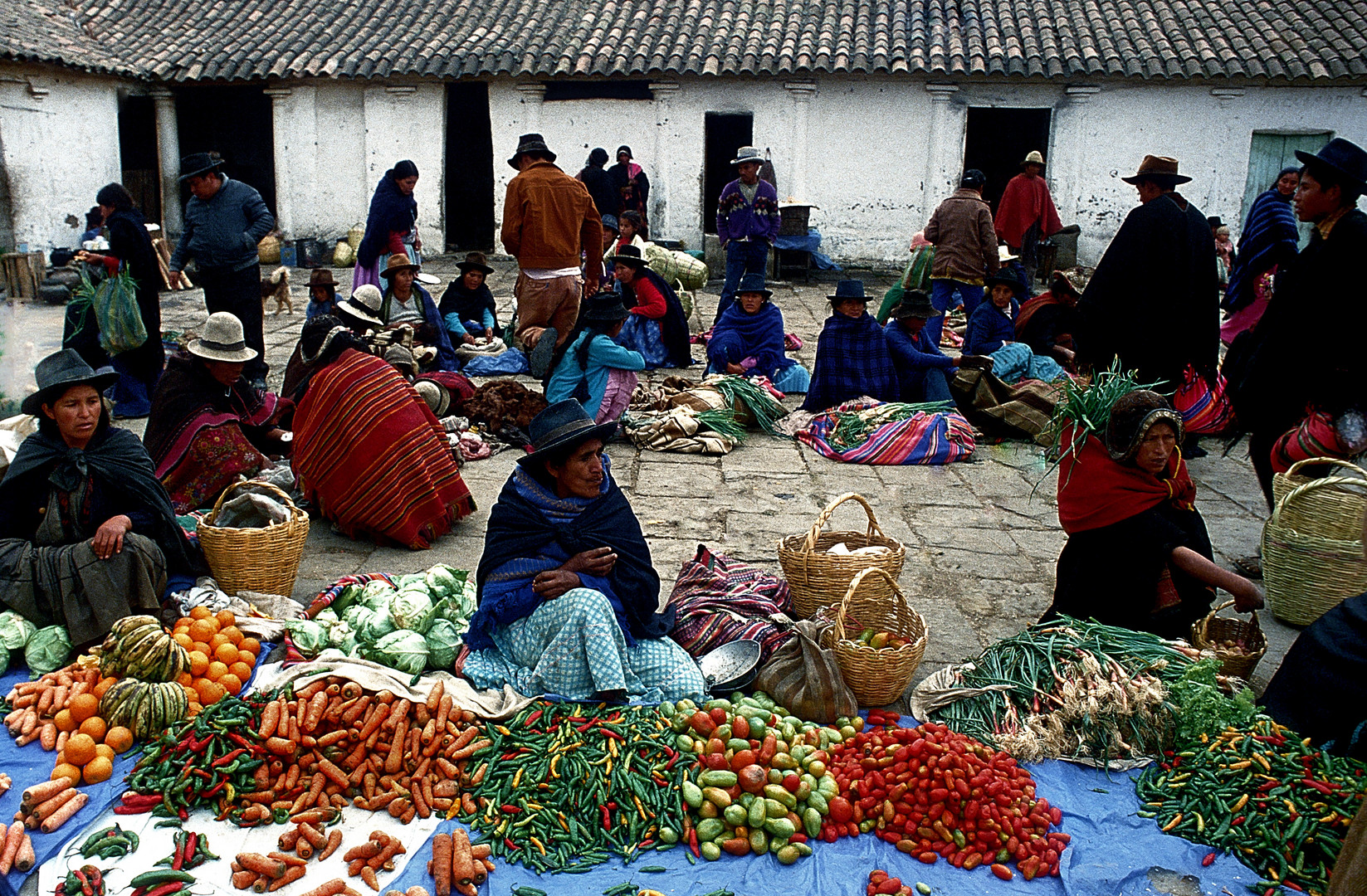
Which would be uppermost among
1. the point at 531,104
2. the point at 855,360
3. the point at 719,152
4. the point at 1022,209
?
the point at 531,104

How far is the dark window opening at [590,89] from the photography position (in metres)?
16.6

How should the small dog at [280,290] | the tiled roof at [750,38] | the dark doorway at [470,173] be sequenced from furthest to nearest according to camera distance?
the dark doorway at [470,173] → the tiled roof at [750,38] → the small dog at [280,290]

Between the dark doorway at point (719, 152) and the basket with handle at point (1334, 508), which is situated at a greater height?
the dark doorway at point (719, 152)

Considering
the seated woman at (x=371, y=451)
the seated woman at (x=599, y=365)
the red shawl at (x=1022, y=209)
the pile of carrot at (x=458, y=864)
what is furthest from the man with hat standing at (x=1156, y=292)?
the red shawl at (x=1022, y=209)

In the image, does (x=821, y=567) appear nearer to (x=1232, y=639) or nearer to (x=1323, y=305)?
(x=1232, y=639)

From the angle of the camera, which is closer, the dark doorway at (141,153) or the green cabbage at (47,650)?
the green cabbage at (47,650)

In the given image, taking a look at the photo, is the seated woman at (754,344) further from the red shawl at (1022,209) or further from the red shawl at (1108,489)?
the red shawl at (1022,209)

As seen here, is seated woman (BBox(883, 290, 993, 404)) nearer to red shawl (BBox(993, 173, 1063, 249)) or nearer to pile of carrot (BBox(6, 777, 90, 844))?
pile of carrot (BBox(6, 777, 90, 844))

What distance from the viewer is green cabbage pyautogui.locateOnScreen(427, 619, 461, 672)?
3951 mm

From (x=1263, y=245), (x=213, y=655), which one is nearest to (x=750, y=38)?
(x=1263, y=245)

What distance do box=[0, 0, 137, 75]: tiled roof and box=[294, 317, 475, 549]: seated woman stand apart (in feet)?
38.0

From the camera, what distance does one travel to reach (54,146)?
Answer: 1545cm

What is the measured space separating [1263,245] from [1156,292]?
218cm

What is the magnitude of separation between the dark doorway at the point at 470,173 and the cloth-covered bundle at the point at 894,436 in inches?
477
